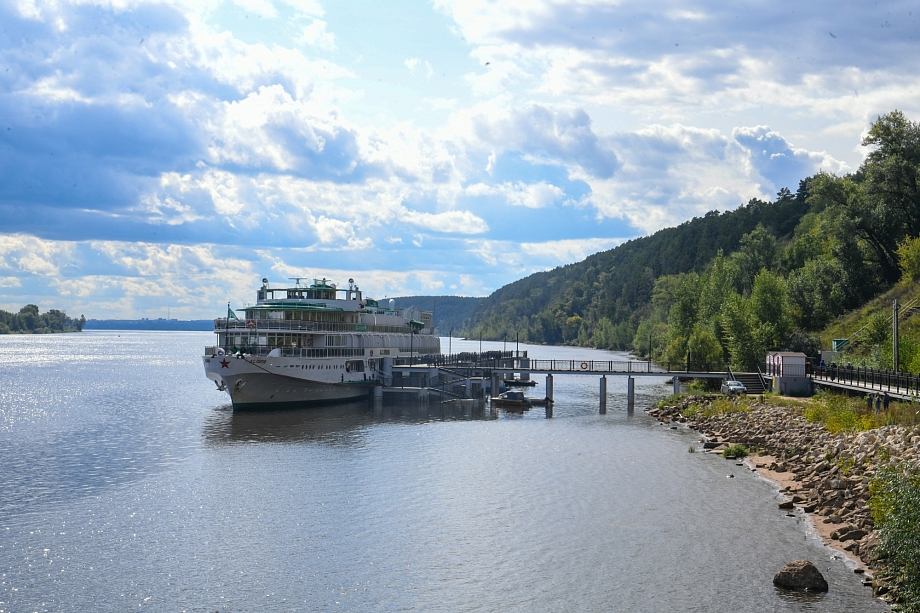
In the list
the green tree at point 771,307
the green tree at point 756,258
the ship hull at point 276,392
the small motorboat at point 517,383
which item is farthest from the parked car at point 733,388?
the green tree at point 756,258

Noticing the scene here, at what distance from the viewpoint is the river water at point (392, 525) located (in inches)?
1153

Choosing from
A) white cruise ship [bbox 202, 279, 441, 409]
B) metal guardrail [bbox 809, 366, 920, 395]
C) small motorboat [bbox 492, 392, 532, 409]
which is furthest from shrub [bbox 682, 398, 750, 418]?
white cruise ship [bbox 202, 279, 441, 409]

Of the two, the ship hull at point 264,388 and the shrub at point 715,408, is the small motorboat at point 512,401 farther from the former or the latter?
the shrub at point 715,408

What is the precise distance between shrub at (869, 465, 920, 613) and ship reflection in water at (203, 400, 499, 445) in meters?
41.6

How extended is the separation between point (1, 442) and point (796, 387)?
66.4 metres

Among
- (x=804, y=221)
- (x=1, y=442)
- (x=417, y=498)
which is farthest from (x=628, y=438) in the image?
(x=804, y=221)

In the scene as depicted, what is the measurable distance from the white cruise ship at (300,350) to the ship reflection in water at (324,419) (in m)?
1.91

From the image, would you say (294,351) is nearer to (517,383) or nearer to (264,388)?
(264,388)

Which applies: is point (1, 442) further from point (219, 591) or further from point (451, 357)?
point (451, 357)

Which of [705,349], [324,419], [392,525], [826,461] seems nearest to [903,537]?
[826,461]

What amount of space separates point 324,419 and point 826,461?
4582 centimetres

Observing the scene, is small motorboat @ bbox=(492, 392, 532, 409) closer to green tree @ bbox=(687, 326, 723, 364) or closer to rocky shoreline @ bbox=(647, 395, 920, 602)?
rocky shoreline @ bbox=(647, 395, 920, 602)

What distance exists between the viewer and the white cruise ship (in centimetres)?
7900

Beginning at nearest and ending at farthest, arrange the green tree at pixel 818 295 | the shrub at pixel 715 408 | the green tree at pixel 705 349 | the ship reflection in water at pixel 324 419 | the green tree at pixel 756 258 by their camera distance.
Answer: the ship reflection in water at pixel 324 419, the shrub at pixel 715 408, the green tree at pixel 705 349, the green tree at pixel 818 295, the green tree at pixel 756 258
